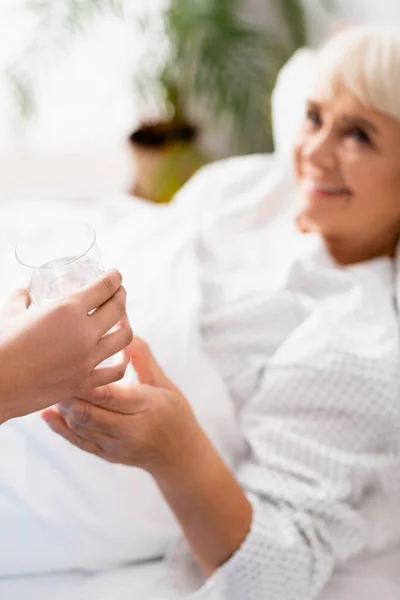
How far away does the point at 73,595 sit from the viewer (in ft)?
3.55

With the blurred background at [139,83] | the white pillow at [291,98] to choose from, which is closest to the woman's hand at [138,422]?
the white pillow at [291,98]

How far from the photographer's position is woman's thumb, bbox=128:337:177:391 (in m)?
0.99

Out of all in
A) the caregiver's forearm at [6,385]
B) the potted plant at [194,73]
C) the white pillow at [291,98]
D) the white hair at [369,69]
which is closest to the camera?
the caregiver's forearm at [6,385]

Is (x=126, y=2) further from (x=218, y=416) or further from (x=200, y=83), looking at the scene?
(x=218, y=416)

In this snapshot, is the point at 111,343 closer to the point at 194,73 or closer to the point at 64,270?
the point at 64,270

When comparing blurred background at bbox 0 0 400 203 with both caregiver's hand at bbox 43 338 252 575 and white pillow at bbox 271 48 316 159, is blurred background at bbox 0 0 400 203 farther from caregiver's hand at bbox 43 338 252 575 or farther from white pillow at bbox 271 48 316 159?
caregiver's hand at bbox 43 338 252 575

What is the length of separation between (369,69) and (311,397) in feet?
1.95

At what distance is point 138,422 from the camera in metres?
0.93

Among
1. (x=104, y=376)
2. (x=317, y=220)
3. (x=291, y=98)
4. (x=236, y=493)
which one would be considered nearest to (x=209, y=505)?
(x=236, y=493)

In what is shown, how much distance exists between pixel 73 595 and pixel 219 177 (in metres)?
1.01

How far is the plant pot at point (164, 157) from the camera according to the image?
7.86 feet

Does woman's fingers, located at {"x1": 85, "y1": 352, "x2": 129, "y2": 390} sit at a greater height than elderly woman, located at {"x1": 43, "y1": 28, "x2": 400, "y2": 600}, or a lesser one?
greater

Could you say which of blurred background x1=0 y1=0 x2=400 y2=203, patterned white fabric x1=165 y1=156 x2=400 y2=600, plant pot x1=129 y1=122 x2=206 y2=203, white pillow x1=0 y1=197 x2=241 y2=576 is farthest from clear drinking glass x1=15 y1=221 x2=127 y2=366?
plant pot x1=129 y1=122 x2=206 y2=203

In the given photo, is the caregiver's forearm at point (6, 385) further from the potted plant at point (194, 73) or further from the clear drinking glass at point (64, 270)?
the potted plant at point (194, 73)
